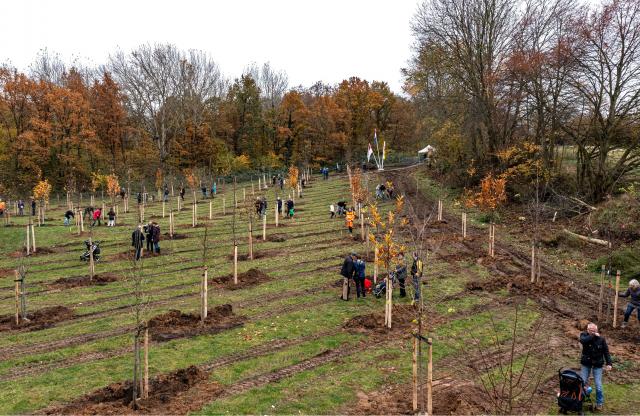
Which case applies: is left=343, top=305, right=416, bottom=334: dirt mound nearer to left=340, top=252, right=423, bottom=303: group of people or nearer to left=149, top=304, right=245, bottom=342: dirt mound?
left=340, top=252, right=423, bottom=303: group of people

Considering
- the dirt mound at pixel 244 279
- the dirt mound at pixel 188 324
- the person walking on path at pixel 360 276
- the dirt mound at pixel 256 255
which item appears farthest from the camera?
the dirt mound at pixel 256 255

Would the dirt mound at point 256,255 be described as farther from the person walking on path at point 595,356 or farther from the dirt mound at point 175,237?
the person walking on path at point 595,356

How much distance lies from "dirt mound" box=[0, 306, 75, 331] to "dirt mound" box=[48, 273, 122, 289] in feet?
10.8

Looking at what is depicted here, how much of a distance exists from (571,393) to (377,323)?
19.4ft

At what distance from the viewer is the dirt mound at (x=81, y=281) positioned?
1930 cm

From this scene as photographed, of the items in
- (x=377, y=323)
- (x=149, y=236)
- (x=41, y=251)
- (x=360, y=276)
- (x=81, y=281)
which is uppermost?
(x=149, y=236)

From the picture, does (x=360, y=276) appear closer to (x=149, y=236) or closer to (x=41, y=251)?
(x=149, y=236)

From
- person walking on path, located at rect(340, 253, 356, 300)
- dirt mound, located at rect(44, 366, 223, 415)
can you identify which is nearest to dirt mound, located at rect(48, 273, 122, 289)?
person walking on path, located at rect(340, 253, 356, 300)

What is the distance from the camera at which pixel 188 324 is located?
1433 centimetres

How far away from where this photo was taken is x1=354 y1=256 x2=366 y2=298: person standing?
17062 millimetres

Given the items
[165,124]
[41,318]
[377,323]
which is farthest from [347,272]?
[165,124]

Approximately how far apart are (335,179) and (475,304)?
4516 centimetres

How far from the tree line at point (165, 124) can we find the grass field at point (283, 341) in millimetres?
31423

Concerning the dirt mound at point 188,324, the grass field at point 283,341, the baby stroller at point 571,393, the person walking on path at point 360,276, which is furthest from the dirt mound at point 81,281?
the baby stroller at point 571,393
